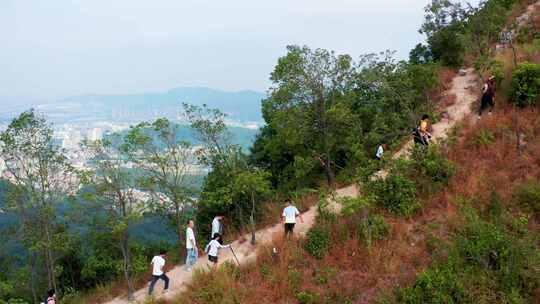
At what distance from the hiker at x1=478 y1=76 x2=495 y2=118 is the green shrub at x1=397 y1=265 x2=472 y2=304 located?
8.49 m

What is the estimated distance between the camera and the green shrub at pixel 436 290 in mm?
8141

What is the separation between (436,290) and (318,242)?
144 inches

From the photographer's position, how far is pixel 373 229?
35.7 feet

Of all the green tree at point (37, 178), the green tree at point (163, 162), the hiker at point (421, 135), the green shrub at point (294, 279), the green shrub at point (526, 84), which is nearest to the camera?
the green shrub at point (294, 279)

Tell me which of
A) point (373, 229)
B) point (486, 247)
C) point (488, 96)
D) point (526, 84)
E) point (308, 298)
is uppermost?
point (526, 84)

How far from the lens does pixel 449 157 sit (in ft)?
42.7

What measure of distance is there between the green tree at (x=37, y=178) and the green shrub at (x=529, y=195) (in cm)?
1636

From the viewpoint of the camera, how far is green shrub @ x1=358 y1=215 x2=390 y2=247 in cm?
1075

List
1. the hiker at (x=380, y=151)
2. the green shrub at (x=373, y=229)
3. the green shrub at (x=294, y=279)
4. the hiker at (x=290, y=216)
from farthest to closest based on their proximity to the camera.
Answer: the hiker at (x=380, y=151)
the hiker at (x=290, y=216)
the green shrub at (x=373, y=229)
the green shrub at (x=294, y=279)

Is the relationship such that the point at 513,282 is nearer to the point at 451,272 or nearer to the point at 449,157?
the point at 451,272

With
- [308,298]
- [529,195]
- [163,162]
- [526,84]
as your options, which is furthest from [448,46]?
[308,298]

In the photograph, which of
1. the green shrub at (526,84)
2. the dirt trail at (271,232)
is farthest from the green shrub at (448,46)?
the green shrub at (526,84)

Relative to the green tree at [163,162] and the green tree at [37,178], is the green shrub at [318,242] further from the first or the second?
the green tree at [37,178]

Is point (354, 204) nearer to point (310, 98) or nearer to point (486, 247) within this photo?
point (486, 247)
